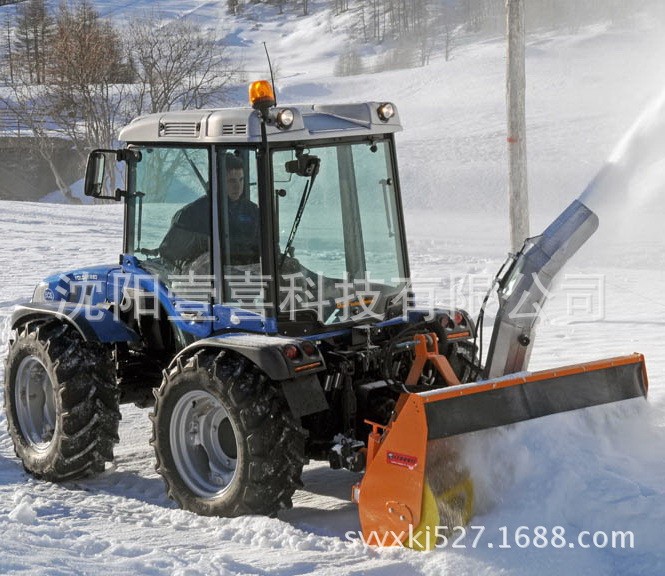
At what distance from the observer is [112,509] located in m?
6.00

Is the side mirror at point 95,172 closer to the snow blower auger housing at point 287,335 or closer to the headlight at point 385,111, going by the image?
the snow blower auger housing at point 287,335

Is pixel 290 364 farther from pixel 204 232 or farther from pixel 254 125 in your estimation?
pixel 254 125

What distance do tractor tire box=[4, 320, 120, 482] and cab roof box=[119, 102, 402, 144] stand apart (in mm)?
1369

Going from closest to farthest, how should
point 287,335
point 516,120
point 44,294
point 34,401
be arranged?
point 287,335 → point 34,401 → point 44,294 → point 516,120

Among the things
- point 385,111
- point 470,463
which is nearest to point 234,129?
point 385,111

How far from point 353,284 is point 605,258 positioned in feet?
38.1

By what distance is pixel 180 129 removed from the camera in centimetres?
589

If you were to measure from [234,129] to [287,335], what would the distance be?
115 centimetres

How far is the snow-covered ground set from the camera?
189 inches

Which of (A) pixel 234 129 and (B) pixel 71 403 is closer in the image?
(A) pixel 234 129

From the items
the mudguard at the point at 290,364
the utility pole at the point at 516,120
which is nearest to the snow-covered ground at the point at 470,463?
the mudguard at the point at 290,364

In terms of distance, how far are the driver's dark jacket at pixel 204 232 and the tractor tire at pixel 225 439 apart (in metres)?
0.59

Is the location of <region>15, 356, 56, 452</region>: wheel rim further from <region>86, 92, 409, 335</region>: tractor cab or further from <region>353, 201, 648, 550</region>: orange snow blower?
<region>353, 201, 648, 550</region>: orange snow blower

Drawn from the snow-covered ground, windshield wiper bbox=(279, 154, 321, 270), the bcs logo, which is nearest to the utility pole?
the snow-covered ground
